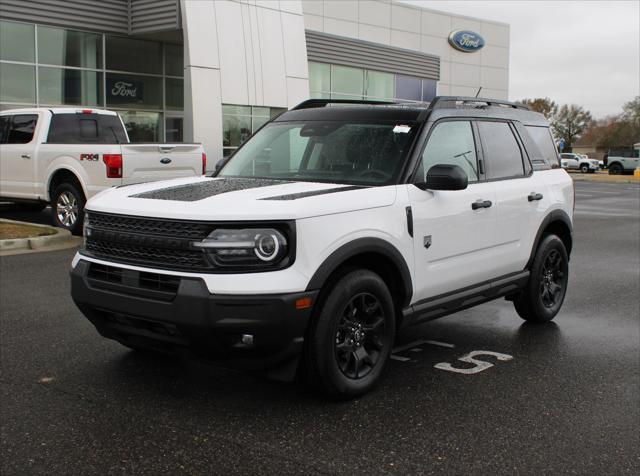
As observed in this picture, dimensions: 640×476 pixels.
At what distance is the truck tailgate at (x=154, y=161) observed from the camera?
1191 centimetres

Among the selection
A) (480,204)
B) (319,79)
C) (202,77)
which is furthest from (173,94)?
(480,204)

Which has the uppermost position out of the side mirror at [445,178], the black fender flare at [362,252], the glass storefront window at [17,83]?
the glass storefront window at [17,83]

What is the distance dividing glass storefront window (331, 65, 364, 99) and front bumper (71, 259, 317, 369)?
2934 centimetres

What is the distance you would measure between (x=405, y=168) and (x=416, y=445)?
1.91 metres

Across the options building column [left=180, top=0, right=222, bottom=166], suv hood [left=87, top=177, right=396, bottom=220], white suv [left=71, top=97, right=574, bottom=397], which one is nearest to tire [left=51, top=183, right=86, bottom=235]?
white suv [left=71, top=97, right=574, bottom=397]

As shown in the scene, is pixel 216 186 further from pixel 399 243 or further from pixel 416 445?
pixel 416 445

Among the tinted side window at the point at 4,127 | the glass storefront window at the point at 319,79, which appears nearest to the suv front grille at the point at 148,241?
the tinted side window at the point at 4,127

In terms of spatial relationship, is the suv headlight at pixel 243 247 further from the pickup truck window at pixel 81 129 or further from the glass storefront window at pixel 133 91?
the glass storefront window at pixel 133 91

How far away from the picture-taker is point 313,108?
236 inches

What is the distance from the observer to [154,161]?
477 inches

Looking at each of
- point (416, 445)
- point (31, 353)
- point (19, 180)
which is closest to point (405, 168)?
point (416, 445)

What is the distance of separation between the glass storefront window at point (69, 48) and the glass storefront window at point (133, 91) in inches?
31.4

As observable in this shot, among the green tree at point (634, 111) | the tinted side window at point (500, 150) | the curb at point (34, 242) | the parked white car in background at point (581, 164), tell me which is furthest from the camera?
the green tree at point (634, 111)

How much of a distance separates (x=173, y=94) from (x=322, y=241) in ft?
77.9
